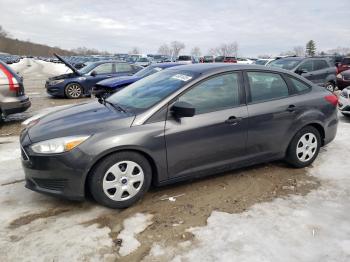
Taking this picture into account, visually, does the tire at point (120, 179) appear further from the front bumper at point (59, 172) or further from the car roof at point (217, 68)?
the car roof at point (217, 68)

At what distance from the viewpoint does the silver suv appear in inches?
287

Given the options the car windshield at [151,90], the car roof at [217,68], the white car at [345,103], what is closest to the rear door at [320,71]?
the white car at [345,103]

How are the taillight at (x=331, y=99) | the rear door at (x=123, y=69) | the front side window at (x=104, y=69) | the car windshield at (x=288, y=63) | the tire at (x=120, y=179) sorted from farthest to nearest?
the rear door at (x=123, y=69), the front side window at (x=104, y=69), the car windshield at (x=288, y=63), the taillight at (x=331, y=99), the tire at (x=120, y=179)

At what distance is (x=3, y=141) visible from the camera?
6.44 metres

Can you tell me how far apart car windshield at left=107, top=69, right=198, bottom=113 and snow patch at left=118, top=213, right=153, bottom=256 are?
3.75 ft

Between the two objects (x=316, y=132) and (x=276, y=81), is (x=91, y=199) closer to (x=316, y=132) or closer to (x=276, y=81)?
(x=276, y=81)

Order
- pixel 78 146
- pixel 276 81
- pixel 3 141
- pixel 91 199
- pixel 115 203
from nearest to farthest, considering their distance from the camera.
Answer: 1. pixel 78 146
2. pixel 115 203
3. pixel 91 199
4. pixel 276 81
5. pixel 3 141

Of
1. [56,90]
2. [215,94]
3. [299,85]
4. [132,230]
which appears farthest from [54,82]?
Result: [132,230]

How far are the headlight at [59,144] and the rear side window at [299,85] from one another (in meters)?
2.94

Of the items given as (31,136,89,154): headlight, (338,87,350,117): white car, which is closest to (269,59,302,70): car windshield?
(338,87,350,117): white car

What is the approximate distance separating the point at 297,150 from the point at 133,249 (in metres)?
2.80

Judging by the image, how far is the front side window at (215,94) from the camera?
3.88 meters

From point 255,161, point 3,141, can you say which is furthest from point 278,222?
point 3,141

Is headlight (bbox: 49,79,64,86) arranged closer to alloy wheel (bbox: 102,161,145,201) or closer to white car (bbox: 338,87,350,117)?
white car (bbox: 338,87,350,117)
